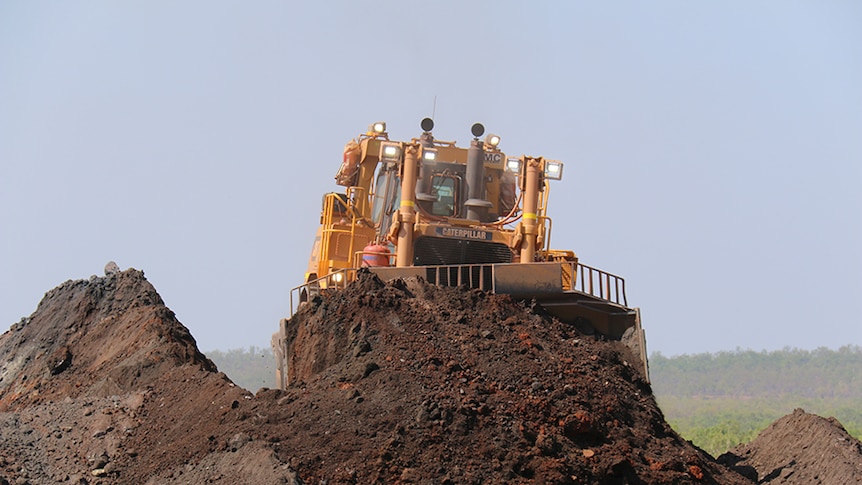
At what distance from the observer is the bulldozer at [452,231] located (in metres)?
15.1

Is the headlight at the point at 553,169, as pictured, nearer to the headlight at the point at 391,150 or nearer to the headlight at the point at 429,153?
the headlight at the point at 429,153

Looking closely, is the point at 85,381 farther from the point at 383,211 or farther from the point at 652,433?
Result: the point at 652,433

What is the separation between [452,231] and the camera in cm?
1573

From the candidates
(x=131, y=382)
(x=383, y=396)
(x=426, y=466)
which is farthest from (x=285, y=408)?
(x=131, y=382)

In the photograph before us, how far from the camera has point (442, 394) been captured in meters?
11.8

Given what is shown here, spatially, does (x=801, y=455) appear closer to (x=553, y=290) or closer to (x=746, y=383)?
(x=553, y=290)

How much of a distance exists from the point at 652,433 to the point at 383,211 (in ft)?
18.5

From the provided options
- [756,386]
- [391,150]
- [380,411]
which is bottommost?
[380,411]

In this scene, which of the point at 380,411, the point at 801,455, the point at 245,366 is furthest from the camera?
the point at 245,366

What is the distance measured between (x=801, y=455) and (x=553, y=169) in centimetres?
552

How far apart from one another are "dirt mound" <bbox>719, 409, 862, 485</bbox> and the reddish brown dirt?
2156mm

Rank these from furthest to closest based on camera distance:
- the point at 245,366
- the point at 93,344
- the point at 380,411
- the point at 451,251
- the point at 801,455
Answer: the point at 245,366 < the point at 93,344 < the point at 801,455 < the point at 451,251 < the point at 380,411

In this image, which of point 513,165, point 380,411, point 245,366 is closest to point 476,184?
point 513,165

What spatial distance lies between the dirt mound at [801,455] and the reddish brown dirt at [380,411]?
2156mm
